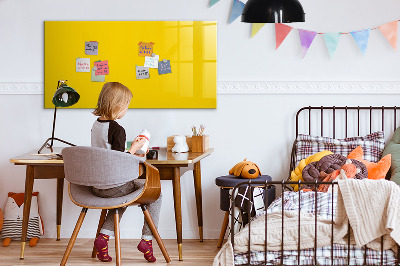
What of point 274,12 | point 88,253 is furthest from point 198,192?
point 274,12

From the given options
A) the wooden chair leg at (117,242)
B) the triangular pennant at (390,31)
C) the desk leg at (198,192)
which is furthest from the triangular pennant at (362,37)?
the wooden chair leg at (117,242)

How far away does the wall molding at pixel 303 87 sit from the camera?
4379 millimetres

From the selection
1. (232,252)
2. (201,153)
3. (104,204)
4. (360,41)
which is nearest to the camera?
(232,252)

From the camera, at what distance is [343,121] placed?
441 centimetres

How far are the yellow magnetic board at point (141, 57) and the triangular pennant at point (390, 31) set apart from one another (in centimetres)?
120

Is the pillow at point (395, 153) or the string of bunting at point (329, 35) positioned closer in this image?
the pillow at point (395, 153)

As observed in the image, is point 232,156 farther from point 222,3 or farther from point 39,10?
point 39,10

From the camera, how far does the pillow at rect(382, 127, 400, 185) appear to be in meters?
3.88

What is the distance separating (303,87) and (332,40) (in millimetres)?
387

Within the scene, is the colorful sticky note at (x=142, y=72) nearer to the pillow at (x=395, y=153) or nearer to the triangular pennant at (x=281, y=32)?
the triangular pennant at (x=281, y=32)

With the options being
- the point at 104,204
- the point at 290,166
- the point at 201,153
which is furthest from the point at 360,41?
the point at 104,204

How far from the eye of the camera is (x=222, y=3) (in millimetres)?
4406

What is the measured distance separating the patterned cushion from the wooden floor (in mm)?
913

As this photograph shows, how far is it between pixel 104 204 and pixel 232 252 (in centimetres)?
80
